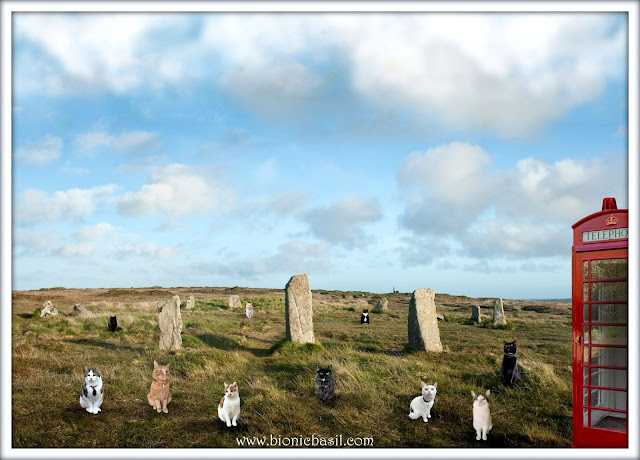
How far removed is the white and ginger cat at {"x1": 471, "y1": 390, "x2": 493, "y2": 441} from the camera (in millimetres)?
7336

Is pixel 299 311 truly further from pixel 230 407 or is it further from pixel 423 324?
pixel 230 407

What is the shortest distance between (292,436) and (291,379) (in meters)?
3.03

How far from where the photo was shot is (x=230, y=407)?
26.0 feet

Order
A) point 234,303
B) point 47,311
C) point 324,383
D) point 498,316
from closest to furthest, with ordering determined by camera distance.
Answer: point 324,383
point 498,316
point 47,311
point 234,303

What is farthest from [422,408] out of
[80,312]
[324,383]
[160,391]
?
[80,312]

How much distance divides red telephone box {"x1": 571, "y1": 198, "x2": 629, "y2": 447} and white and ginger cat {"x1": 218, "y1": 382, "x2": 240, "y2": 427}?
5383 mm

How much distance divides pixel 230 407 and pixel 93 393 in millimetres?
2735

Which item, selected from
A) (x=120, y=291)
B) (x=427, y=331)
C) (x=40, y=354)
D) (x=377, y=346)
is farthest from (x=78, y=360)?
(x=120, y=291)

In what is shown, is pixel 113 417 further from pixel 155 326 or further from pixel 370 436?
pixel 155 326

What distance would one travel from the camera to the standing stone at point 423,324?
1509 cm

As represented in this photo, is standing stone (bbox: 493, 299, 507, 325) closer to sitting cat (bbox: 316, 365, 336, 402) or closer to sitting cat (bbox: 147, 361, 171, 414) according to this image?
sitting cat (bbox: 316, 365, 336, 402)

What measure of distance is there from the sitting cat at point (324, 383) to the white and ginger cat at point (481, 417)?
2.86 m

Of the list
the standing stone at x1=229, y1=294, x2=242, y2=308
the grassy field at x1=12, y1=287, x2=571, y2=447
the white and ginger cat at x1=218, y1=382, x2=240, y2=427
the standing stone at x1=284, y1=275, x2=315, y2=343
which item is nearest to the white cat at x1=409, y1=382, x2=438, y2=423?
the grassy field at x1=12, y1=287, x2=571, y2=447

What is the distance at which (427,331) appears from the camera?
15.2 m
